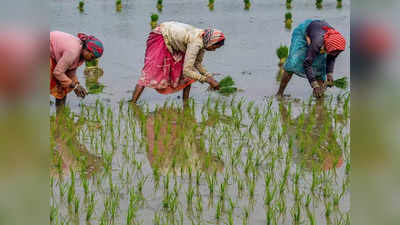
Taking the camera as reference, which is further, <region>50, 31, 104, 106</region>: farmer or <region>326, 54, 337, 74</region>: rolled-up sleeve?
<region>326, 54, 337, 74</region>: rolled-up sleeve

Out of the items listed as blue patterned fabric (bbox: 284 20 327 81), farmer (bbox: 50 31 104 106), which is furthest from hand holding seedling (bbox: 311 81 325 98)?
farmer (bbox: 50 31 104 106)

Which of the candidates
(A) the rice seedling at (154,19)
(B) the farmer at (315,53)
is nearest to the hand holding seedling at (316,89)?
(B) the farmer at (315,53)

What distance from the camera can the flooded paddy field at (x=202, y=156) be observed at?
3.40m

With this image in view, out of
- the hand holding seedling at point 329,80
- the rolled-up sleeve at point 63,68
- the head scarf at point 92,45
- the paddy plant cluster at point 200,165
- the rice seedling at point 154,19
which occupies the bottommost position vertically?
the paddy plant cluster at point 200,165

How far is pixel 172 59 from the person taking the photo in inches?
247

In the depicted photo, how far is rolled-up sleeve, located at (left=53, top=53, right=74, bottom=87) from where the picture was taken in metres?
5.44

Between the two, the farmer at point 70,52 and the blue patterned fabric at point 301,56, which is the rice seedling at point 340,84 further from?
the farmer at point 70,52

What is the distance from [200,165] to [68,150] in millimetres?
1101

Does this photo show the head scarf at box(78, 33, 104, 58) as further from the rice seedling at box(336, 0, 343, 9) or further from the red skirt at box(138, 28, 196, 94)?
the rice seedling at box(336, 0, 343, 9)

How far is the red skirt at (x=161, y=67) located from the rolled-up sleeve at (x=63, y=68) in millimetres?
979

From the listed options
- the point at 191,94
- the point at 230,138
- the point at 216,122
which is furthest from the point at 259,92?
the point at 230,138

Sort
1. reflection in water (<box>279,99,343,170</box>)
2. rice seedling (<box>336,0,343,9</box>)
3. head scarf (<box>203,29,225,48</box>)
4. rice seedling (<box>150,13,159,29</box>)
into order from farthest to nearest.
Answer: rice seedling (<box>336,0,343,9</box>)
rice seedling (<box>150,13,159,29</box>)
head scarf (<box>203,29,225,48</box>)
reflection in water (<box>279,99,343,170</box>)

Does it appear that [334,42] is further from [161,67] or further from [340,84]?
[161,67]
